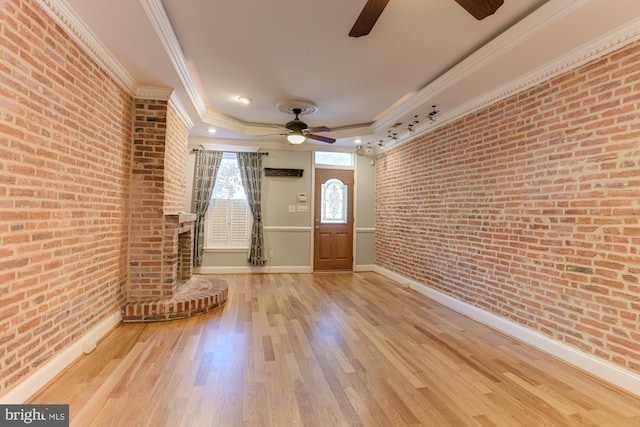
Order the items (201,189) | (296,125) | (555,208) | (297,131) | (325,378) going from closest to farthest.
Answer: 1. (325,378)
2. (555,208)
3. (297,131)
4. (296,125)
5. (201,189)

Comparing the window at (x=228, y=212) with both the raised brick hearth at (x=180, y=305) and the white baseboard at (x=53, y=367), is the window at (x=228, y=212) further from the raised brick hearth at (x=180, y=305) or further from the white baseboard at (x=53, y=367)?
the white baseboard at (x=53, y=367)

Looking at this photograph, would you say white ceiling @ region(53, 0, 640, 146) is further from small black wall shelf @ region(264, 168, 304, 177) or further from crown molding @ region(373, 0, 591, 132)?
small black wall shelf @ region(264, 168, 304, 177)

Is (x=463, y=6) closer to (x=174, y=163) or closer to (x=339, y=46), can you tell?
(x=339, y=46)

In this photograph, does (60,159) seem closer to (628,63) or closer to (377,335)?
(377,335)

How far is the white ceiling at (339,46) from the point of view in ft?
7.01

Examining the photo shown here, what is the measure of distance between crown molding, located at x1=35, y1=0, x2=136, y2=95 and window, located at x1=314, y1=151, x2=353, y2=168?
363 cm

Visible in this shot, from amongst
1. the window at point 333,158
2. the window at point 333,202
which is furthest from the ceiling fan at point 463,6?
the window at point 333,202

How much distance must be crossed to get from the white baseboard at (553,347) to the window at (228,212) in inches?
147

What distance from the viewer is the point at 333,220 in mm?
6215

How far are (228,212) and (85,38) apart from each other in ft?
12.3

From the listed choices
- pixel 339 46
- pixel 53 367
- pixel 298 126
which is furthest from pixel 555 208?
pixel 53 367

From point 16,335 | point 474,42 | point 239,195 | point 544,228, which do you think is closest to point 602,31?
point 474,42

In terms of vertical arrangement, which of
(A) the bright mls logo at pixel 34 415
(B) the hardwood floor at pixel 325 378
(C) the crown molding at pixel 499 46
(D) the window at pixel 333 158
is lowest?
(B) the hardwood floor at pixel 325 378

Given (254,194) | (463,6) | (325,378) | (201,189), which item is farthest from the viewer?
(254,194)
